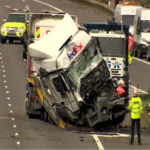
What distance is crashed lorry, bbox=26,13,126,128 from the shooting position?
58.0 ft

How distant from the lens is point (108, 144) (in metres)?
16.8

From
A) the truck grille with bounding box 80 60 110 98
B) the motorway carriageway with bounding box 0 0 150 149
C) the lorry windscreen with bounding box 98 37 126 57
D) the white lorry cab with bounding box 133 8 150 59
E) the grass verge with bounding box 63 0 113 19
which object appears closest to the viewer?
the motorway carriageway with bounding box 0 0 150 149

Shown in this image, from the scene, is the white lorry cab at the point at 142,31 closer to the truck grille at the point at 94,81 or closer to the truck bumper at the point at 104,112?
the truck grille at the point at 94,81

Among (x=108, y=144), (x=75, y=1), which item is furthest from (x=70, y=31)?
(x=75, y=1)

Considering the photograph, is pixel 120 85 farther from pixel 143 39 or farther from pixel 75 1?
pixel 75 1

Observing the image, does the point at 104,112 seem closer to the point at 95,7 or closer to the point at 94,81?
the point at 94,81

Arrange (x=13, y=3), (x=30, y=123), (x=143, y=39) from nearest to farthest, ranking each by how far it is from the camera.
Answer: (x=30, y=123) < (x=143, y=39) < (x=13, y=3)

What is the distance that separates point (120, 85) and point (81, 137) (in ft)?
7.29

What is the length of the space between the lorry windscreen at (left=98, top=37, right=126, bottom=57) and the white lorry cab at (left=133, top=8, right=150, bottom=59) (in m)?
14.4

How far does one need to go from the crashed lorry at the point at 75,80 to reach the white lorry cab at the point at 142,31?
57.8ft

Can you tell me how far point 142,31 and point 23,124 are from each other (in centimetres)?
1811

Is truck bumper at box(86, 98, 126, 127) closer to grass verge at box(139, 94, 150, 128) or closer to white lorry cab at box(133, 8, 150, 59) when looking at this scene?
grass verge at box(139, 94, 150, 128)

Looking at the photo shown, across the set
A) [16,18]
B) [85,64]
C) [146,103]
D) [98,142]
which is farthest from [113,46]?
[16,18]

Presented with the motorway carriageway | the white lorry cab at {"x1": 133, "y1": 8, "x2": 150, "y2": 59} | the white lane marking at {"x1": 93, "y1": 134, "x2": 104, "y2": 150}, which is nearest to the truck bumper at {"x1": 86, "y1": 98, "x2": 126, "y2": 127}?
the white lane marking at {"x1": 93, "y1": 134, "x2": 104, "y2": 150}
